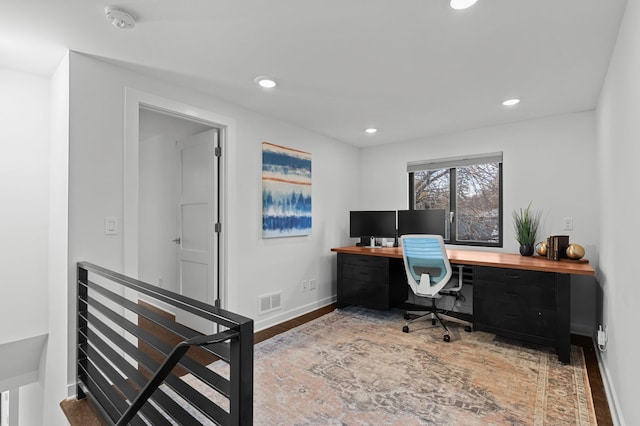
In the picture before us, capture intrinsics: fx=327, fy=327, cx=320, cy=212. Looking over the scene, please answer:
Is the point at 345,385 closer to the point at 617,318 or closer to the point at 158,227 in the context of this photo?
the point at 617,318

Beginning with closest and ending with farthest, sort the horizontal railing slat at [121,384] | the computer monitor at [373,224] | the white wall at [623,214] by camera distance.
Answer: the horizontal railing slat at [121,384] < the white wall at [623,214] < the computer monitor at [373,224]

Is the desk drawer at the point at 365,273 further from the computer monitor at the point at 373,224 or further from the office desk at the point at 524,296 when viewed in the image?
the computer monitor at the point at 373,224

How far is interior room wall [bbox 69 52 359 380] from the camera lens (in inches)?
85.9

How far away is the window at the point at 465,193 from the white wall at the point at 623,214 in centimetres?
145

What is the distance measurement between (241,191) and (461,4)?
7.73ft

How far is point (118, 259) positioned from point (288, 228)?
180 centimetres

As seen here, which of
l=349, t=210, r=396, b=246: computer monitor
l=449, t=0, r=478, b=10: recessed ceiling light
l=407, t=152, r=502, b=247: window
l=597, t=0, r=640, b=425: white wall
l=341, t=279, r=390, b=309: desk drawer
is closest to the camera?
l=597, t=0, r=640, b=425: white wall

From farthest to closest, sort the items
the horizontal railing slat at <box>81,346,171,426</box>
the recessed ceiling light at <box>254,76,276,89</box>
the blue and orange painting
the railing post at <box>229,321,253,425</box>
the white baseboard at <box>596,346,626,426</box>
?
the blue and orange painting < the recessed ceiling light at <box>254,76,276,89</box> < the white baseboard at <box>596,346,626,426</box> < the horizontal railing slat at <box>81,346,171,426</box> < the railing post at <box>229,321,253,425</box>

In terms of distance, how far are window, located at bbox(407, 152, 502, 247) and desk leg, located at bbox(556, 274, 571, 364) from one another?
1188 mm

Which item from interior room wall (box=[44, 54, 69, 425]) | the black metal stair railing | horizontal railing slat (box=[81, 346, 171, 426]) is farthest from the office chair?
interior room wall (box=[44, 54, 69, 425])

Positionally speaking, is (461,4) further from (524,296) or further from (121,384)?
(121,384)

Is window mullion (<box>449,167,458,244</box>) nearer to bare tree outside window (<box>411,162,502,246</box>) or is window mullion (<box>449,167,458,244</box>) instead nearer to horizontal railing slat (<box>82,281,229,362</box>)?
bare tree outside window (<box>411,162,502,246</box>)

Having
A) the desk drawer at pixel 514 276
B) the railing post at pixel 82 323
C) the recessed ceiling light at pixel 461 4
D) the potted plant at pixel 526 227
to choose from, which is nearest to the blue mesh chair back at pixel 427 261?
the desk drawer at pixel 514 276

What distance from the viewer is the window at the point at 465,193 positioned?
3.97 metres
